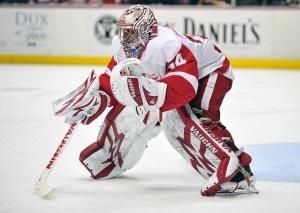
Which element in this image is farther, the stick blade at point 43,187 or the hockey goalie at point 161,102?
the stick blade at point 43,187

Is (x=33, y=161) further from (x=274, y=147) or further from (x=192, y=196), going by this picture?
(x=274, y=147)

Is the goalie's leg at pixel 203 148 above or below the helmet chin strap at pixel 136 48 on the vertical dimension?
below

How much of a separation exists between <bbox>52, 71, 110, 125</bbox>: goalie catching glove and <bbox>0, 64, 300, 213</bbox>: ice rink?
1.08 ft

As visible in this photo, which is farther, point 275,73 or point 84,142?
point 275,73

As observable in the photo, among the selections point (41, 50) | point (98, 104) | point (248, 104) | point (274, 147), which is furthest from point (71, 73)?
point (98, 104)

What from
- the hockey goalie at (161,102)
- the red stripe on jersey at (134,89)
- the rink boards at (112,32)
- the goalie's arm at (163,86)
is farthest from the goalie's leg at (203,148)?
the rink boards at (112,32)

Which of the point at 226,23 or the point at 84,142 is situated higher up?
the point at 84,142

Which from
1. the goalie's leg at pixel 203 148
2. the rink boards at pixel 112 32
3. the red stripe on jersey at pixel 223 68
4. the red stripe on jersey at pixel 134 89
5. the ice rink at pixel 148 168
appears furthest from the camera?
the rink boards at pixel 112 32

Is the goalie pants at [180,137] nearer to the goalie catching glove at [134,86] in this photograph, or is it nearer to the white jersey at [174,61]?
the white jersey at [174,61]

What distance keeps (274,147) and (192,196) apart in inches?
47.4

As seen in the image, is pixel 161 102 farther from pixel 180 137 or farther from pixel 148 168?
pixel 148 168

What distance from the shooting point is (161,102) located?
117 inches

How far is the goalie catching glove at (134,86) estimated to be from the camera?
2.89 m

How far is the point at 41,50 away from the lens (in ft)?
30.5
